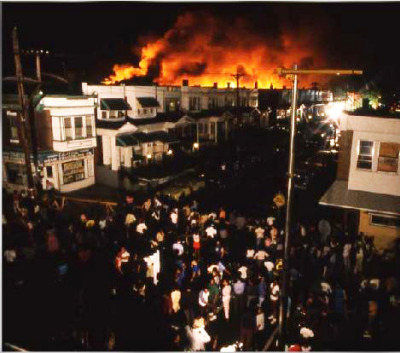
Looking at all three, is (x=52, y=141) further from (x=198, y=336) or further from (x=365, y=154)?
(x=198, y=336)

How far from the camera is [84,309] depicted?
9.82 m

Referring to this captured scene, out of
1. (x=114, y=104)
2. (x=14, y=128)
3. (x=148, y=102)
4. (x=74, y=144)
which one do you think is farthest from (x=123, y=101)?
(x=14, y=128)

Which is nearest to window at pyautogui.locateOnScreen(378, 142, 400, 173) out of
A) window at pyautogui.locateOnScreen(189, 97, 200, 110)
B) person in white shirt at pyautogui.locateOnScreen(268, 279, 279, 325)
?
person in white shirt at pyautogui.locateOnScreen(268, 279, 279, 325)

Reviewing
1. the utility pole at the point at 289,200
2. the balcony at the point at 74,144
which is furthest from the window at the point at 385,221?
the balcony at the point at 74,144

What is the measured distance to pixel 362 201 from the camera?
15.5 m

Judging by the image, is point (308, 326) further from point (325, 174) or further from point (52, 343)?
point (325, 174)

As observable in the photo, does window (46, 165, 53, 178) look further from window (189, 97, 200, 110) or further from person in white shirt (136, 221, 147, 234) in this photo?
window (189, 97, 200, 110)

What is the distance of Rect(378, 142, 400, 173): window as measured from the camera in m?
15.6

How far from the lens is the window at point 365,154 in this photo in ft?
53.2

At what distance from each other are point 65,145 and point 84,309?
16.6 meters

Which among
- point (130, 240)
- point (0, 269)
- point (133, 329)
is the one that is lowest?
point (133, 329)

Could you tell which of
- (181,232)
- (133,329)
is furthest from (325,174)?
(133,329)

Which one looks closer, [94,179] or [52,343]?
[52,343]

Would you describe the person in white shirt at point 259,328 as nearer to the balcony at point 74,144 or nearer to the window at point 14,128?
the balcony at point 74,144
